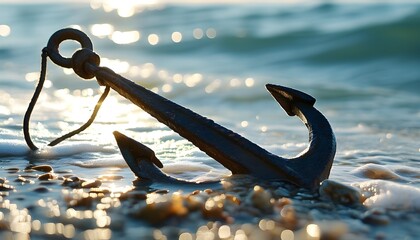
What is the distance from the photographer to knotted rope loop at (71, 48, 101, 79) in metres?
3.14

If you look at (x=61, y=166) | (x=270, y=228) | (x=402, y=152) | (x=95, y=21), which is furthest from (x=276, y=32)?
(x=270, y=228)

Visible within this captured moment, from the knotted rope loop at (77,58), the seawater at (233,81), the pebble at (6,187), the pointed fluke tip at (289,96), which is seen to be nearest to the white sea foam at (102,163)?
the seawater at (233,81)

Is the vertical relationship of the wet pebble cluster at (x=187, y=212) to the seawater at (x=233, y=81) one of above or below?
below

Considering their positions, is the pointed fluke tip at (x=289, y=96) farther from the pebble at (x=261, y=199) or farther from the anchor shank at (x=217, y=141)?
the pebble at (x=261, y=199)

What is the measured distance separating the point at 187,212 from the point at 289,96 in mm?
857

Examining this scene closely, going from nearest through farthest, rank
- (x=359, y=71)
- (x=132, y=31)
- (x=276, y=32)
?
(x=359, y=71) → (x=276, y=32) → (x=132, y=31)

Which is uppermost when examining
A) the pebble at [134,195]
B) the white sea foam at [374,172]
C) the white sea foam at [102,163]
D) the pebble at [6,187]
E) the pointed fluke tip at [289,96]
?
the pointed fluke tip at [289,96]

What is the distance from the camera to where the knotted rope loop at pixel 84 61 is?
314cm

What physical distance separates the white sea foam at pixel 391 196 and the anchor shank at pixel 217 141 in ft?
1.10

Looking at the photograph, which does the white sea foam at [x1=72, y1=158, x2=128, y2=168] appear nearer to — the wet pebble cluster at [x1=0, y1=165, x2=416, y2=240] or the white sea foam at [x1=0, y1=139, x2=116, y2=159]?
the white sea foam at [x1=0, y1=139, x2=116, y2=159]

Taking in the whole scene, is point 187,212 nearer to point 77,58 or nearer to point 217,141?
point 217,141

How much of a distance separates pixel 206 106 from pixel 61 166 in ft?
12.6

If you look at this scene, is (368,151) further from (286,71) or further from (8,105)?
(286,71)

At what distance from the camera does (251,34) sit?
44.0ft
